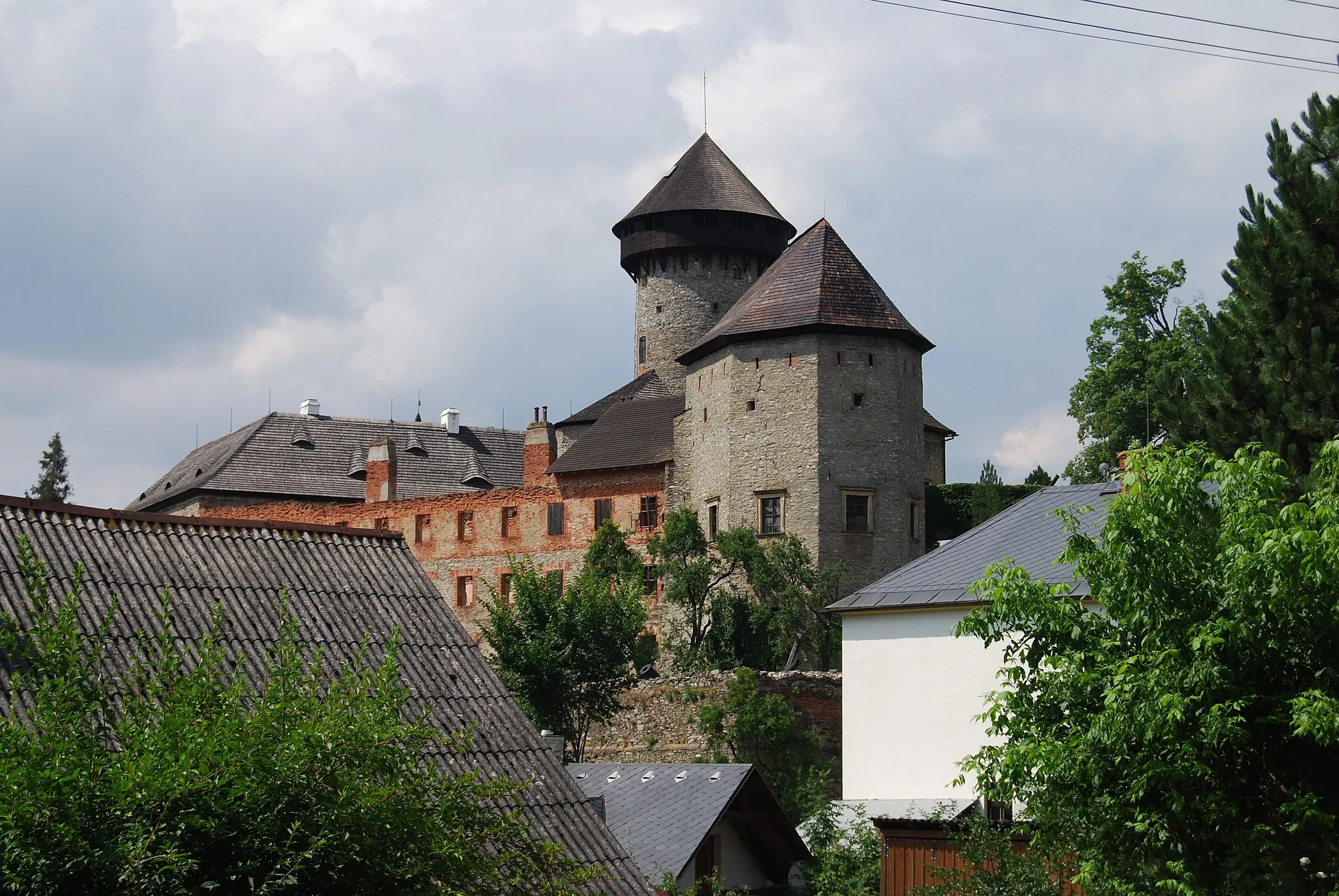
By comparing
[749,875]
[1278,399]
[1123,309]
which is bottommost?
[749,875]

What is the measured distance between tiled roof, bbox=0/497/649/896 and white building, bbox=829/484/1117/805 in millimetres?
12182

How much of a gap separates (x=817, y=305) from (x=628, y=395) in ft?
46.4

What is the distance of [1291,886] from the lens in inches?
482

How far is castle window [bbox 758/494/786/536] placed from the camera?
4584cm

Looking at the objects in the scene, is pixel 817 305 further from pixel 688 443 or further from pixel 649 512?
pixel 649 512

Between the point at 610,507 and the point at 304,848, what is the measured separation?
4281 centimetres

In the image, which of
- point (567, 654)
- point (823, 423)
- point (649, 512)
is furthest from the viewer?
point (649, 512)

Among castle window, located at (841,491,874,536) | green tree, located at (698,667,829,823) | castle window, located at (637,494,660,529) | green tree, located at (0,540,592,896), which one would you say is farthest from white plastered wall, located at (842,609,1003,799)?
castle window, located at (637,494,660,529)

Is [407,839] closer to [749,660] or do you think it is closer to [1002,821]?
[1002,821]

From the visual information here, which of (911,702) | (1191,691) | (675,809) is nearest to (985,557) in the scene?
(911,702)

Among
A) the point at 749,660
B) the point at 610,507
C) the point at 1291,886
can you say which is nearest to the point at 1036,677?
the point at 1291,886

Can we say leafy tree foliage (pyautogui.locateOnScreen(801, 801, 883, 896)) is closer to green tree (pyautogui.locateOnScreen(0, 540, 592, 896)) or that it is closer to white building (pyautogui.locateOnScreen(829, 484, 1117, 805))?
white building (pyautogui.locateOnScreen(829, 484, 1117, 805))

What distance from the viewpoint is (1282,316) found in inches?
916

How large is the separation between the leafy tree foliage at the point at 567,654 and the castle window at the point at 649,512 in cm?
986
